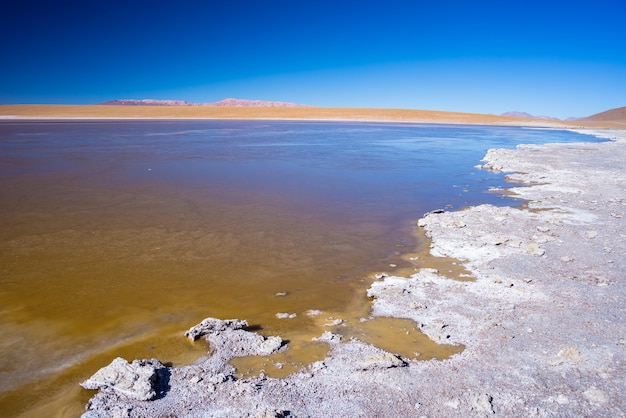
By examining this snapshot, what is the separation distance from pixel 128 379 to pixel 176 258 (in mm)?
3197

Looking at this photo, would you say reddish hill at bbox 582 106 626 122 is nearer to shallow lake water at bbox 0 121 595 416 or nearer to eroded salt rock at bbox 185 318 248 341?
shallow lake water at bbox 0 121 595 416

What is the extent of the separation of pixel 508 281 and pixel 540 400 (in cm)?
241

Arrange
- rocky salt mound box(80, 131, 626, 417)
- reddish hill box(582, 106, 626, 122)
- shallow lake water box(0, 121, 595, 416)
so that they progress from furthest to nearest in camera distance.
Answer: reddish hill box(582, 106, 626, 122)
shallow lake water box(0, 121, 595, 416)
rocky salt mound box(80, 131, 626, 417)

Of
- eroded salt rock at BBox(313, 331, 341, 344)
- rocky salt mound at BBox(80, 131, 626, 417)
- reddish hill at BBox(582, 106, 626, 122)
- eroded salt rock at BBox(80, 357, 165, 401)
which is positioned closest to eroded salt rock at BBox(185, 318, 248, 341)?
rocky salt mound at BBox(80, 131, 626, 417)

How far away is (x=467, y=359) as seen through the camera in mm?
3926

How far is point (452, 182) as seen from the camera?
14141 millimetres

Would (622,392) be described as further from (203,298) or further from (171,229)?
(171,229)

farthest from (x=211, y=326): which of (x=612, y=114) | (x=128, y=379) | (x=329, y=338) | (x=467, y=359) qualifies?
(x=612, y=114)

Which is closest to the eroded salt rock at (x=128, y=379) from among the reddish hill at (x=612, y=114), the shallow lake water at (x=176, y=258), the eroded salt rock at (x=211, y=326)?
the shallow lake water at (x=176, y=258)

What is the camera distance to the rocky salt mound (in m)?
3.29

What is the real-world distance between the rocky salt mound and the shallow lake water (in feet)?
0.87

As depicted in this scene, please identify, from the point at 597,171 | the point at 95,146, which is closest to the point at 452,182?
the point at 597,171

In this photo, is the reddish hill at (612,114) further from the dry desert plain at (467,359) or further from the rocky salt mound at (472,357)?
the rocky salt mound at (472,357)

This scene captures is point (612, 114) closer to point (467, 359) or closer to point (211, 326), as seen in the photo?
point (467, 359)
